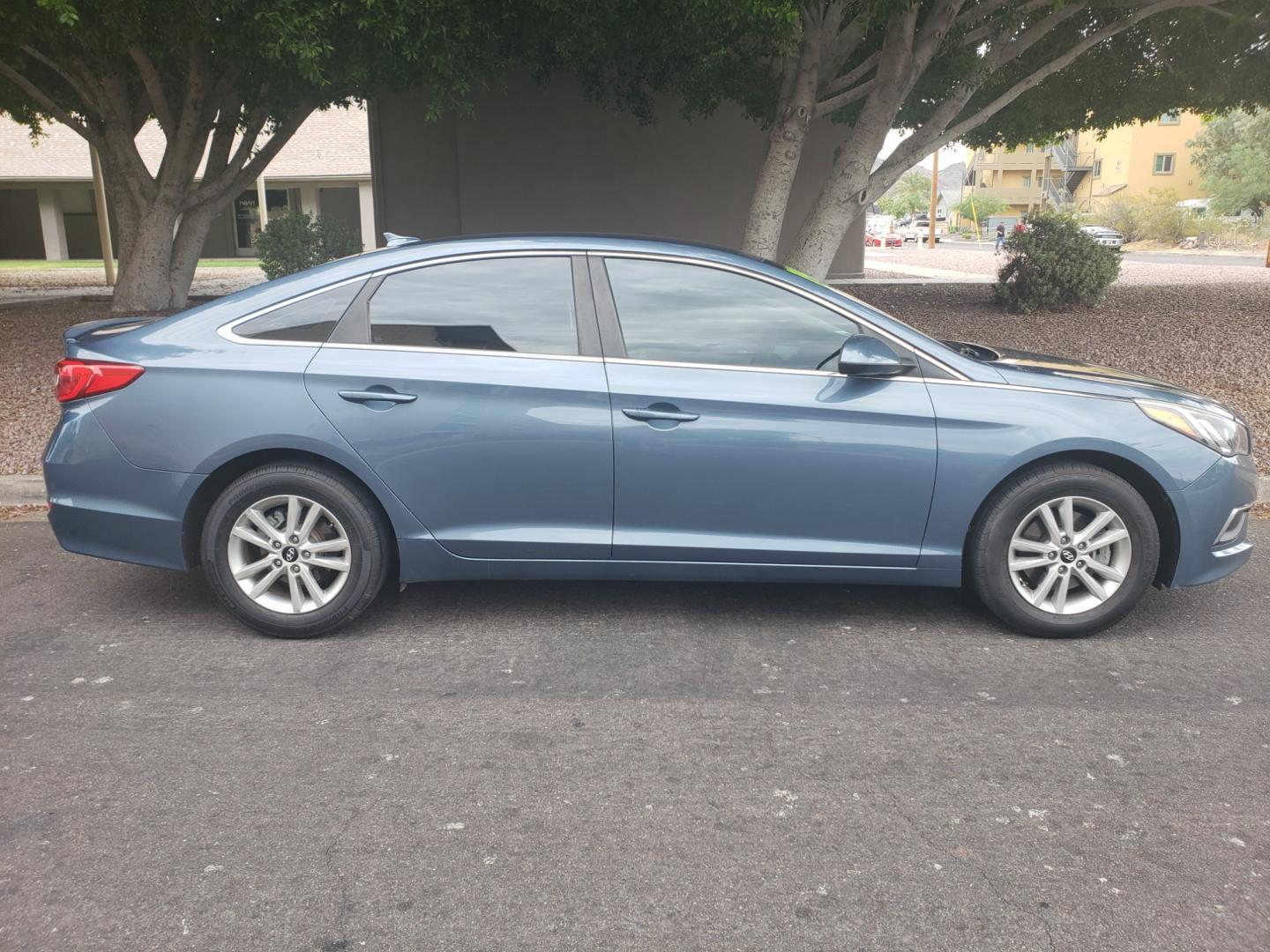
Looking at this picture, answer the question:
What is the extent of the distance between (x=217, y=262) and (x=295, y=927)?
33573 millimetres

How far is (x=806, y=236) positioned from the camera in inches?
448

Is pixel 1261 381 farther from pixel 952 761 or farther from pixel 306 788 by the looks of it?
pixel 306 788

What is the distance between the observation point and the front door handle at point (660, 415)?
4.46 meters

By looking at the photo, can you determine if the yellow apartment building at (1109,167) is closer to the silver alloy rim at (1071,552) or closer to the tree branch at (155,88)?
the tree branch at (155,88)

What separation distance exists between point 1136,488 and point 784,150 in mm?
7210

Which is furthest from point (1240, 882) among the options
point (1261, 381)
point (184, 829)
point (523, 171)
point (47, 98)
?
point (523, 171)

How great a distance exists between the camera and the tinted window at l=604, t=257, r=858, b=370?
4.61 m

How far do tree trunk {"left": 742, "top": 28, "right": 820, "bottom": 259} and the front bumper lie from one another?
682cm

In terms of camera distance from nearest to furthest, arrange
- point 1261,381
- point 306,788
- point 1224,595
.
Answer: point 306,788
point 1224,595
point 1261,381

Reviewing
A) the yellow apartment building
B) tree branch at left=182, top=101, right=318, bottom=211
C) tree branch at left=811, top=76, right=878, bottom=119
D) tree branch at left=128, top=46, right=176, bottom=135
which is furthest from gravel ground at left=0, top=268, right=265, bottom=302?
the yellow apartment building

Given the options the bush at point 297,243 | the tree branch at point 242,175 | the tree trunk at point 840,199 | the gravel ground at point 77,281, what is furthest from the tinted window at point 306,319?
the gravel ground at point 77,281

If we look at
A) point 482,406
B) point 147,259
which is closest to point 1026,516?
point 482,406

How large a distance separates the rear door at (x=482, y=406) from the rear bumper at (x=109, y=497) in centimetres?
79

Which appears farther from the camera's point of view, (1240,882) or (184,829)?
(184,829)
